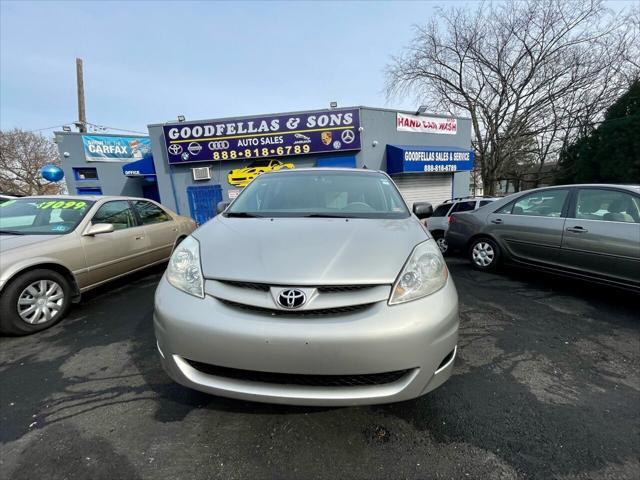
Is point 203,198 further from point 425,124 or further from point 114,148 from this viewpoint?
point 425,124

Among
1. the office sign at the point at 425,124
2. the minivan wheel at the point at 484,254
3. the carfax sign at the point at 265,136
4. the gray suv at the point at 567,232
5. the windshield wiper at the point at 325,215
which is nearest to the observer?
the windshield wiper at the point at 325,215

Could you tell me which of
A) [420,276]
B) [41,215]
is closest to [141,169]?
[41,215]

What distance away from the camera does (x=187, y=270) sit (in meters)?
1.74

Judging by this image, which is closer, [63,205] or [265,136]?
[63,205]

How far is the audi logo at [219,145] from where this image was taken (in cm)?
1113

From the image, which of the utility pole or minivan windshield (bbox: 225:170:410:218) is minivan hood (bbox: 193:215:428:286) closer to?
minivan windshield (bbox: 225:170:410:218)

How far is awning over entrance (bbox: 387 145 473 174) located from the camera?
11.2 metres

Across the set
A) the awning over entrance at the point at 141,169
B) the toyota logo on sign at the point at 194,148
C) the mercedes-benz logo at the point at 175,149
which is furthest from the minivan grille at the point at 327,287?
the awning over entrance at the point at 141,169

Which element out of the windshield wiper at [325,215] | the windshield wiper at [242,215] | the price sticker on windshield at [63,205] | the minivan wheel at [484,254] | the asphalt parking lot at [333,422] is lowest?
the asphalt parking lot at [333,422]

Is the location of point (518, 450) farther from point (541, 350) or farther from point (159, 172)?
point (159, 172)

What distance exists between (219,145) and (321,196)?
32.1 feet

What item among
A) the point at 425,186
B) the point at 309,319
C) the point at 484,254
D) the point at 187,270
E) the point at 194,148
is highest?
the point at 194,148

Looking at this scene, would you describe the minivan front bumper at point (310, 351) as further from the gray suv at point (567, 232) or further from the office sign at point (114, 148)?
the office sign at point (114, 148)

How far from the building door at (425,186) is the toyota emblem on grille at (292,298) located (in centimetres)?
1094
